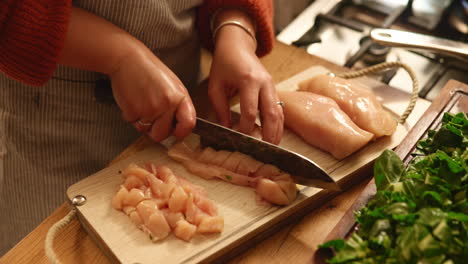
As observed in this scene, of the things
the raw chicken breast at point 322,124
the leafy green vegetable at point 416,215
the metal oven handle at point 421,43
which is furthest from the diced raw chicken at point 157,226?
the metal oven handle at point 421,43

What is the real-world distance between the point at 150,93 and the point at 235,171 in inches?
12.6

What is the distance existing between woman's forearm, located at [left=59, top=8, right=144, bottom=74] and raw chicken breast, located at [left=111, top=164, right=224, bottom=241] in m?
0.30

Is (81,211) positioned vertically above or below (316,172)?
below

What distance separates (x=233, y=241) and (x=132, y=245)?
9.6 inches

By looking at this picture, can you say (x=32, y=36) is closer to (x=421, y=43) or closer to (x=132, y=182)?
(x=132, y=182)

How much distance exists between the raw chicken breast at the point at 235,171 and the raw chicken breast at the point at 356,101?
0.35m

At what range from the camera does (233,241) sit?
1.09 m

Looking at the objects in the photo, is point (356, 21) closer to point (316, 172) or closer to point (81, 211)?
point (316, 172)

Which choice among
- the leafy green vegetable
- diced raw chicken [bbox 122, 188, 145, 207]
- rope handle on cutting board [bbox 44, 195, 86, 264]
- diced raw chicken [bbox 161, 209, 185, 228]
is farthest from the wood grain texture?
rope handle on cutting board [bbox 44, 195, 86, 264]

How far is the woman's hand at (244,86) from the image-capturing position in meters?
1.27

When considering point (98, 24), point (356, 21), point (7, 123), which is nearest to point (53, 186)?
point (7, 123)

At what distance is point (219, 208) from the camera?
1185 mm

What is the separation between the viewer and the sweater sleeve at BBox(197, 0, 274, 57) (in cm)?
138

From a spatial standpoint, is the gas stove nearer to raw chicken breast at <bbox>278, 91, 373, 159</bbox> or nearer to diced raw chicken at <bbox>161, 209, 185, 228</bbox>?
raw chicken breast at <bbox>278, 91, 373, 159</bbox>
